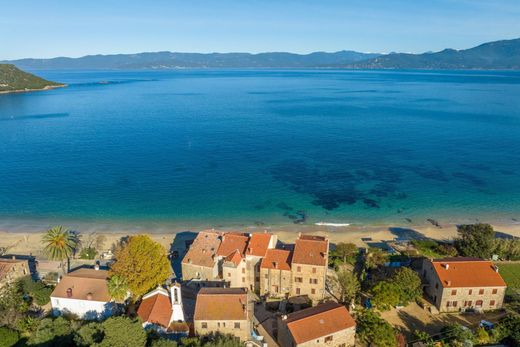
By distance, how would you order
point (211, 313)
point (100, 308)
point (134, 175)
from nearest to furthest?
point (211, 313), point (100, 308), point (134, 175)

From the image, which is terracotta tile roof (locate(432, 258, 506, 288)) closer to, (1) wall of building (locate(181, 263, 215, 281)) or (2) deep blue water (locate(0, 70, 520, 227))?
(2) deep blue water (locate(0, 70, 520, 227))

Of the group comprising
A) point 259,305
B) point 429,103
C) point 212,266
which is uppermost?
point 429,103

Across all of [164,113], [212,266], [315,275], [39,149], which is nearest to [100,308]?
[212,266]

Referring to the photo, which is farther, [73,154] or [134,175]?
[73,154]

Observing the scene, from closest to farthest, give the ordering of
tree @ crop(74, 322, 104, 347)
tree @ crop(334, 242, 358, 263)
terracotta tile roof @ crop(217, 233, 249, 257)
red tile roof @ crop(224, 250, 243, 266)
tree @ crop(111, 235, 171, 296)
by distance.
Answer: tree @ crop(74, 322, 104, 347)
tree @ crop(111, 235, 171, 296)
red tile roof @ crop(224, 250, 243, 266)
terracotta tile roof @ crop(217, 233, 249, 257)
tree @ crop(334, 242, 358, 263)

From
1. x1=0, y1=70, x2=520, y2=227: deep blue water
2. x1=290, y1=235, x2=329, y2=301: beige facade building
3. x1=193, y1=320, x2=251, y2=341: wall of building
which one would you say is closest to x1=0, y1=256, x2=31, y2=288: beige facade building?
x1=0, y1=70, x2=520, y2=227: deep blue water

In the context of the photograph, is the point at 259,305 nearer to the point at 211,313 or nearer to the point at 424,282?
the point at 211,313

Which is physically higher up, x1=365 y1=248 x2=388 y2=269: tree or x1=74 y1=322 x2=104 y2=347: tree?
x1=74 y1=322 x2=104 y2=347: tree
